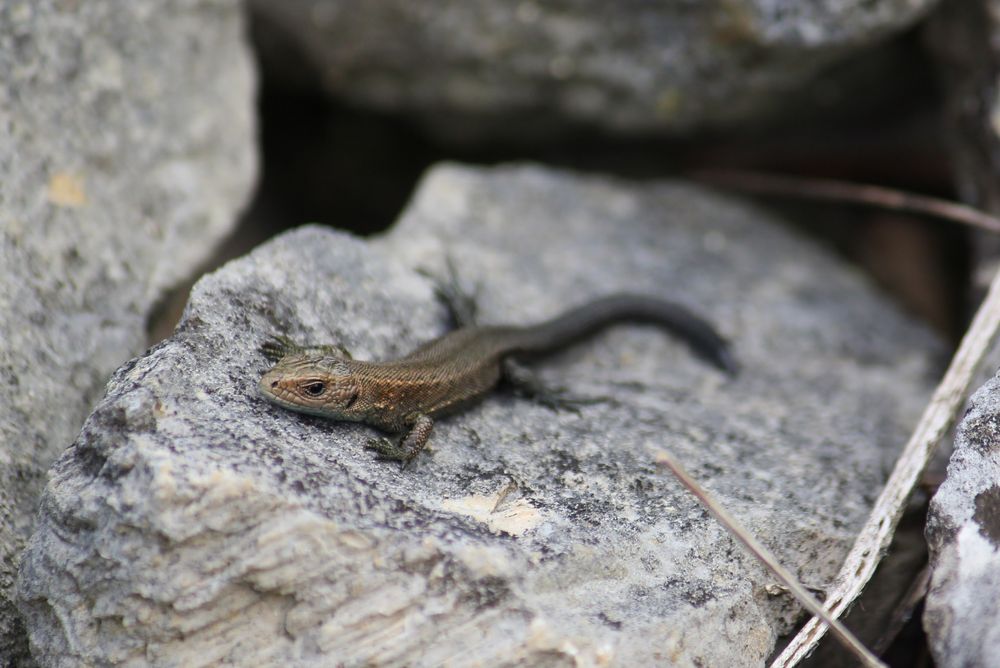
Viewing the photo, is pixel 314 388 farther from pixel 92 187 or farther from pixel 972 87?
pixel 972 87

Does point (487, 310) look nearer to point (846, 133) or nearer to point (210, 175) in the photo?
point (210, 175)

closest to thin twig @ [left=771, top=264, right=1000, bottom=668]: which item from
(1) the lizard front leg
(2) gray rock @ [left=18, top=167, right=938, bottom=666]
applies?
(2) gray rock @ [left=18, top=167, right=938, bottom=666]

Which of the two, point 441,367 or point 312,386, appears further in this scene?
point 441,367

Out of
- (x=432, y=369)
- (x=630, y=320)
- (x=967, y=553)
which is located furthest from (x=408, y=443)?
(x=967, y=553)

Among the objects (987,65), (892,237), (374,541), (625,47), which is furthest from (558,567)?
(892,237)

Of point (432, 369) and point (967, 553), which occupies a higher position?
point (432, 369)

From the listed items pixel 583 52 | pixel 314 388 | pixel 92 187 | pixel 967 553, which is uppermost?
pixel 583 52
